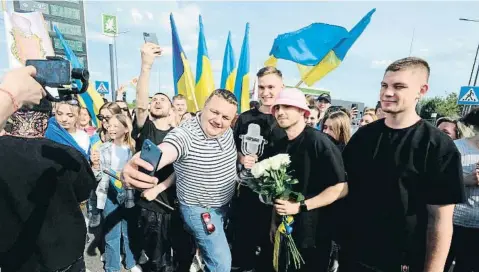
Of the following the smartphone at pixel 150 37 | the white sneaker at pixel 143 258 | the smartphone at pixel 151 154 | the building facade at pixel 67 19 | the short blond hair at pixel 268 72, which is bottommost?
the white sneaker at pixel 143 258

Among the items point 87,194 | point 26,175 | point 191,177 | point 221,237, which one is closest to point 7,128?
point 26,175

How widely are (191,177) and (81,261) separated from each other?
112 centimetres

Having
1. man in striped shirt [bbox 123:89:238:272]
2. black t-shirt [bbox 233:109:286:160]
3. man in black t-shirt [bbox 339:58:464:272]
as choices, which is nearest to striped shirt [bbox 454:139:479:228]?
man in black t-shirt [bbox 339:58:464:272]

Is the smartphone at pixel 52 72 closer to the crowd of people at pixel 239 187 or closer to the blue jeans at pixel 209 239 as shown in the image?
the crowd of people at pixel 239 187

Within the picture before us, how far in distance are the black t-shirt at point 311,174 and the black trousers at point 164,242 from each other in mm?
1717

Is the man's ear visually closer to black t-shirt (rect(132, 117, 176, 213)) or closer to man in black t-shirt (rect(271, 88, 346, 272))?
man in black t-shirt (rect(271, 88, 346, 272))

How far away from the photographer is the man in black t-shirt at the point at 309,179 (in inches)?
94.3

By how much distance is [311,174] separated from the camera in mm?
2559

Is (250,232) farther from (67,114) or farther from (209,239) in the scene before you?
(67,114)

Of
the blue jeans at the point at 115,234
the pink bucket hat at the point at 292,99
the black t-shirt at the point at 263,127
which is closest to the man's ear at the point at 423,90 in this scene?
the pink bucket hat at the point at 292,99

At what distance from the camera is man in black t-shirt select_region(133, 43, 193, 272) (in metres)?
3.35

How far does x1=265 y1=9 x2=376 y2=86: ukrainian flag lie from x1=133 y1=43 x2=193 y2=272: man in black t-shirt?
3782 mm

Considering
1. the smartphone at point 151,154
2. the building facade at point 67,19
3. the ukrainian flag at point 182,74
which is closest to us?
the smartphone at point 151,154

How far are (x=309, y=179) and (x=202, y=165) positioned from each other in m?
1.01
